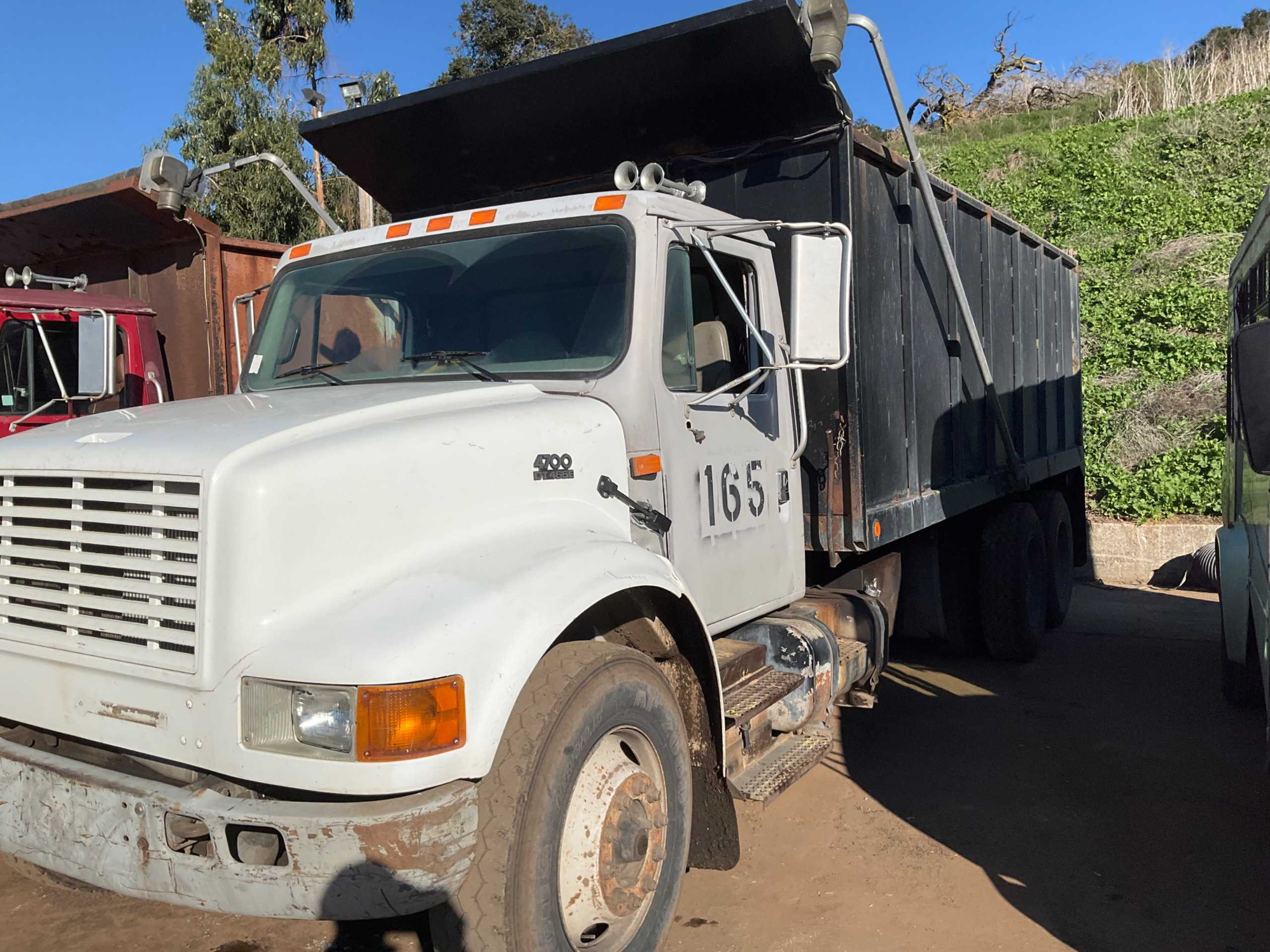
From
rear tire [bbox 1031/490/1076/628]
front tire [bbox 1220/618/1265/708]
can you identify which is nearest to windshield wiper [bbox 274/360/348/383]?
front tire [bbox 1220/618/1265/708]

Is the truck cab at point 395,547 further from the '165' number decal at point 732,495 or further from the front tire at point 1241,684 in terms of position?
the front tire at point 1241,684

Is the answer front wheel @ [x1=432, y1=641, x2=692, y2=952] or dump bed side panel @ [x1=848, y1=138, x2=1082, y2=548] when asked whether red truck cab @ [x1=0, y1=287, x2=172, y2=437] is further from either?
front wheel @ [x1=432, y1=641, x2=692, y2=952]

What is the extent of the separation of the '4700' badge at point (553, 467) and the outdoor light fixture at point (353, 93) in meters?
3.11

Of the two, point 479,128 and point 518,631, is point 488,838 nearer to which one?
point 518,631

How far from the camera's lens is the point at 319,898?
2.20 metres

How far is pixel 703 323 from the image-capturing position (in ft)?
12.3

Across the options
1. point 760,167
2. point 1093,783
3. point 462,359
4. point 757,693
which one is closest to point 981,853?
point 1093,783

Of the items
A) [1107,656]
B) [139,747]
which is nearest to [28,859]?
[139,747]

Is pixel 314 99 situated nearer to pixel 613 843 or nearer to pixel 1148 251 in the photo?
pixel 613 843

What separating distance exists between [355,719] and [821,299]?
206 centimetres

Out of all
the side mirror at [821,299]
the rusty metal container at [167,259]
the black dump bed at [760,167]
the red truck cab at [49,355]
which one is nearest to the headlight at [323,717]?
the side mirror at [821,299]

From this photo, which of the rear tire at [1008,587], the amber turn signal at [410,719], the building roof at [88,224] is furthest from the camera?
the building roof at [88,224]

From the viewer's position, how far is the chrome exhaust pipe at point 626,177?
11.6ft

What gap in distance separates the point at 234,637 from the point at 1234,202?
54.7ft
